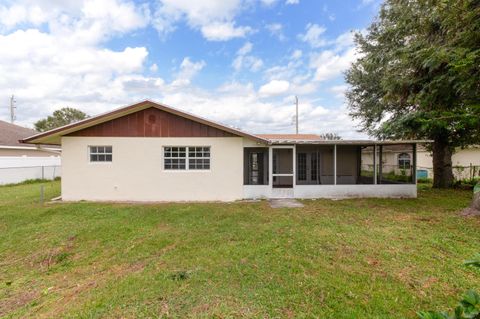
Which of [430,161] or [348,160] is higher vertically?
[348,160]

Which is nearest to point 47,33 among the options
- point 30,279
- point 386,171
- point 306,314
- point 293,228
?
point 30,279

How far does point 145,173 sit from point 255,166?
524 centimetres

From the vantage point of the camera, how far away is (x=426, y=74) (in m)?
9.22

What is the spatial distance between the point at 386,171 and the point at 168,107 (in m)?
13.8

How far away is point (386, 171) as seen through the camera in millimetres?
15922

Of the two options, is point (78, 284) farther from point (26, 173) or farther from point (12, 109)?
point (12, 109)

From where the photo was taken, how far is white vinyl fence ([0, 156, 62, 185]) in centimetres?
1598

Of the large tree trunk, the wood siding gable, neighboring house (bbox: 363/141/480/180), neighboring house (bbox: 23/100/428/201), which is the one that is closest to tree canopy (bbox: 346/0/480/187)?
the large tree trunk

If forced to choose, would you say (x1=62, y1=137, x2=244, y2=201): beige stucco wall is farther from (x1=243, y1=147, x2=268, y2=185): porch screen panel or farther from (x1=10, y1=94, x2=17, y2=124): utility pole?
(x1=10, y1=94, x2=17, y2=124): utility pole

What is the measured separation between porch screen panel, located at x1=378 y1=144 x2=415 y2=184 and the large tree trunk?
4.25ft

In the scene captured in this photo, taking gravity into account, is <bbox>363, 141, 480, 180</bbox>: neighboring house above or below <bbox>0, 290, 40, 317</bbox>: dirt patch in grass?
above

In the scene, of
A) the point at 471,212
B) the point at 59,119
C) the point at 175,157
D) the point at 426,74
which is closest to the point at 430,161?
the point at 426,74

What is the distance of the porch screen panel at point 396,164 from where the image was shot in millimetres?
13195

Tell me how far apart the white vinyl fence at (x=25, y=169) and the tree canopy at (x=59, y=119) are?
28.8m
